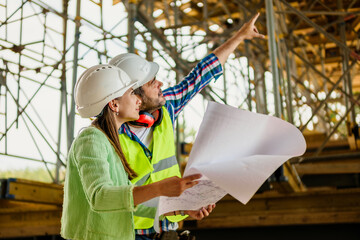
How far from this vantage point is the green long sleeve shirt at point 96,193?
171 cm

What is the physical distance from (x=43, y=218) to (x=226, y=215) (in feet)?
7.72

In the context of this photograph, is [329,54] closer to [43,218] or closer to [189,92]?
[43,218]

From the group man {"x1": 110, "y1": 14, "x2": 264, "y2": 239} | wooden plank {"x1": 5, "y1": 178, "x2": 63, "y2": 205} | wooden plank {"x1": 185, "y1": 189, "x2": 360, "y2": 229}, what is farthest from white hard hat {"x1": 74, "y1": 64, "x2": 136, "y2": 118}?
wooden plank {"x1": 5, "y1": 178, "x2": 63, "y2": 205}

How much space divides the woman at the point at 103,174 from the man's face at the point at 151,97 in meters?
0.32

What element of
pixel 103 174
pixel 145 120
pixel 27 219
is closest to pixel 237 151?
pixel 103 174

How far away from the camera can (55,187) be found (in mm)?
6246

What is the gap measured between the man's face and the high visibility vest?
8 cm

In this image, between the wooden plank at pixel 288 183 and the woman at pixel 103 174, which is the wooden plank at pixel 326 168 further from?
the woman at pixel 103 174

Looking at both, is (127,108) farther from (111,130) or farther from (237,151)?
(237,151)

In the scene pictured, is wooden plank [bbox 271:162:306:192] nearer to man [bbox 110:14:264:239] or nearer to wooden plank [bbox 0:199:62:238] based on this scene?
man [bbox 110:14:264:239]

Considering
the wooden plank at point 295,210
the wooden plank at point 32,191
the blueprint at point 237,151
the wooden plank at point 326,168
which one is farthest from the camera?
the wooden plank at point 326,168

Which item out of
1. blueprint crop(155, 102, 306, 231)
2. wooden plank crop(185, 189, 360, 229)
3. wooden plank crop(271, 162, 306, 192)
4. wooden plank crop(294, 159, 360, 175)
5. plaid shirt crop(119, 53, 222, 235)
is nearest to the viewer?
blueprint crop(155, 102, 306, 231)

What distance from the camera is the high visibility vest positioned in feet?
7.47

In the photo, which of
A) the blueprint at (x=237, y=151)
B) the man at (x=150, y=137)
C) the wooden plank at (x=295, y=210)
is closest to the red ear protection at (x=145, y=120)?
the man at (x=150, y=137)
